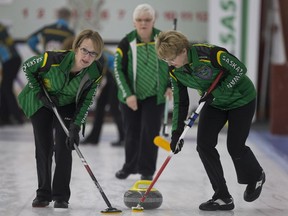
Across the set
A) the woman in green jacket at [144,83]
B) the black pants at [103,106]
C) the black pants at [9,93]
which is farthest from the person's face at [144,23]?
the black pants at [9,93]

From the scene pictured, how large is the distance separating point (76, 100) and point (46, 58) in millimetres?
351

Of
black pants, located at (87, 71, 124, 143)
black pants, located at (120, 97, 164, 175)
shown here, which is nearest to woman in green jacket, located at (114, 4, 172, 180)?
black pants, located at (120, 97, 164, 175)

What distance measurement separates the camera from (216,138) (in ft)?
16.3

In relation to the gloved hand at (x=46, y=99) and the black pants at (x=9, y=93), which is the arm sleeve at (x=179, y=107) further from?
the black pants at (x=9, y=93)

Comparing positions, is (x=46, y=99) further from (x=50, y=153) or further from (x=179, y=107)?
(x=179, y=107)

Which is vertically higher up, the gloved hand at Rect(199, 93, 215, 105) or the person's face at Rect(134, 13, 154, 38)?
the person's face at Rect(134, 13, 154, 38)

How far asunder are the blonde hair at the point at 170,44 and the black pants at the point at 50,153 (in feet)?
2.73

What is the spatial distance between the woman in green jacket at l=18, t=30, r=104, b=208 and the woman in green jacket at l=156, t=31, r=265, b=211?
53 centimetres

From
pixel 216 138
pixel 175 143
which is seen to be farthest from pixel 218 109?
pixel 175 143

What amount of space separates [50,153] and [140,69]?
1.36m

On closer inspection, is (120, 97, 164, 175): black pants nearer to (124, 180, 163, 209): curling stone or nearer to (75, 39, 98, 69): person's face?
(124, 180, 163, 209): curling stone

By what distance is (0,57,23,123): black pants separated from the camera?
10.6 m

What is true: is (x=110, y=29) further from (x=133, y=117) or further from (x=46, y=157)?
(x=46, y=157)

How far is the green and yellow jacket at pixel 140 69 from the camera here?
6.07m
